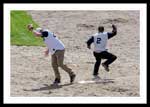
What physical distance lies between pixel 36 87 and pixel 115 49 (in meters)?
6.13

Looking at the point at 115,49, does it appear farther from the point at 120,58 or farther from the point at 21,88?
the point at 21,88

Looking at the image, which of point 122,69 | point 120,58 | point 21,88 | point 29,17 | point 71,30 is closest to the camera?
point 21,88

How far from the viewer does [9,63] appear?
1869cm

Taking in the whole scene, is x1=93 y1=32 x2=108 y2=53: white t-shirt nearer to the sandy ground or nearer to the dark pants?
the dark pants

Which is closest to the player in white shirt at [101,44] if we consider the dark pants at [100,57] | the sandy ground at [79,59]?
the dark pants at [100,57]

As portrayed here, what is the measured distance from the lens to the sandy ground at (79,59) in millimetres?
15938

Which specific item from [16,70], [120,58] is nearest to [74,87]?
[16,70]

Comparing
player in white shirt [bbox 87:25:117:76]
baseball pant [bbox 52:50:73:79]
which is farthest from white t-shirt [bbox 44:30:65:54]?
player in white shirt [bbox 87:25:117:76]

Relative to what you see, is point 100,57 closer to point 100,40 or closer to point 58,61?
point 100,40

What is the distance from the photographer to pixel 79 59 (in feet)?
65.2

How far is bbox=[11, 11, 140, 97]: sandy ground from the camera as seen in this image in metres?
15.9

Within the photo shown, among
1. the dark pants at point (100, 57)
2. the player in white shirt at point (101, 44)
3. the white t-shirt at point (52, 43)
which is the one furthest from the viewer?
the dark pants at point (100, 57)

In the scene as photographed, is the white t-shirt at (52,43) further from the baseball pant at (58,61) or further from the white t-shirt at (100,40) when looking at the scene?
the white t-shirt at (100,40)

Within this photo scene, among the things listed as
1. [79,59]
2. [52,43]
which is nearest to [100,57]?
[52,43]
